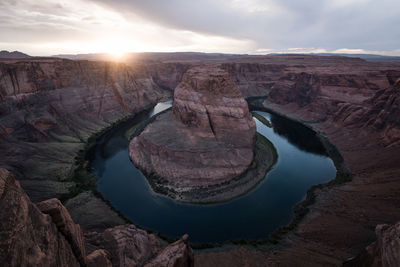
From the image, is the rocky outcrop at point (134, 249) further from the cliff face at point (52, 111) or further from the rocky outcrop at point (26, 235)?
the cliff face at point (52, 111)

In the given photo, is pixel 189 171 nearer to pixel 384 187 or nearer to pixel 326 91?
pixel 384 187

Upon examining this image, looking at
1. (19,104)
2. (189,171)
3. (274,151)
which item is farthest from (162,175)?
(19,104)

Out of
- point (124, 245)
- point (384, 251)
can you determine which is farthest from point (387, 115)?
point (124, 245)

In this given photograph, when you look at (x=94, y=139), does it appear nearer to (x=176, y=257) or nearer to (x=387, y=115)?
(x=176, y=257)

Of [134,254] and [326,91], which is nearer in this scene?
[134,254]

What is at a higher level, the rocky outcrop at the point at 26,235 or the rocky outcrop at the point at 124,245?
the rocky outcrop at the point at 26,235

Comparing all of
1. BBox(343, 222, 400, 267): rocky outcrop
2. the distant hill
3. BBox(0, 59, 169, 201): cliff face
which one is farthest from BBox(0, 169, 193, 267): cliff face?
the distant hill

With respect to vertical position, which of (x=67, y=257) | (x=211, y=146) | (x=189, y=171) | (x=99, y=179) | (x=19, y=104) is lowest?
(x=99, y=179)

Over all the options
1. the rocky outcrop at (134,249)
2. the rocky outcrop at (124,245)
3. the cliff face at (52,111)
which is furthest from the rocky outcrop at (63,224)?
the cliff face at (52,111)
